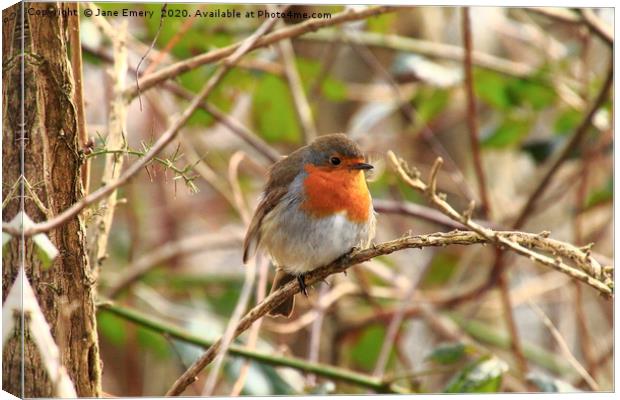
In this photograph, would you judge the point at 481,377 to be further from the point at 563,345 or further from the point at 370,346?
the point at 370,346

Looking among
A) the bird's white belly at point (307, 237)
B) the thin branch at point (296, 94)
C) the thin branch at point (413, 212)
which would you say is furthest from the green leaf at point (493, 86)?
the bird's white belly at point (307, 237)

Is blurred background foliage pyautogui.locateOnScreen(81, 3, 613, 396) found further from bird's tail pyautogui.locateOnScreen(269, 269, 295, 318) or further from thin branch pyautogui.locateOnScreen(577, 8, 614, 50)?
bird's tail pyautogui.locateOnScreen(269, 269, 295, 318)

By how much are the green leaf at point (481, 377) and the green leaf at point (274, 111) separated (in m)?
1.82

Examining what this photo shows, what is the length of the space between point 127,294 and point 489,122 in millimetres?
2197

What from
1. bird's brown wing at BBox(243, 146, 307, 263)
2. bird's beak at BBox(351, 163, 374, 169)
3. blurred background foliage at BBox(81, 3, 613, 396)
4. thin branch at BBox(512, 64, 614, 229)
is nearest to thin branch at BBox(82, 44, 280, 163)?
blurred background foliage at BBox(81, 3, 613, 396)

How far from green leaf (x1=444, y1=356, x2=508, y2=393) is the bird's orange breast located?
62 centimetres

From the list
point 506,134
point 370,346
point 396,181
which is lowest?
point 370,346

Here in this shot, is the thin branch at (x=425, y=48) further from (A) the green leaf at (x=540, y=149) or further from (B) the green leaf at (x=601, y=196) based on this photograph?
(B) the green leaf at (x=601, y=196)

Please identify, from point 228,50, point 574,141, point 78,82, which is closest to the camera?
point 78,82

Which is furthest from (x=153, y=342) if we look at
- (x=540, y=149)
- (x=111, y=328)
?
(x=540, y=149)

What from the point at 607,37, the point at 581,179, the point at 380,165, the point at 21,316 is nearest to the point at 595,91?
the point at 581,179

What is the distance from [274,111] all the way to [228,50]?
1812 mm

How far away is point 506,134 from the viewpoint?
14.1 ft

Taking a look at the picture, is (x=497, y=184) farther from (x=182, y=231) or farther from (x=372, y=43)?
(x=182, y=231)
